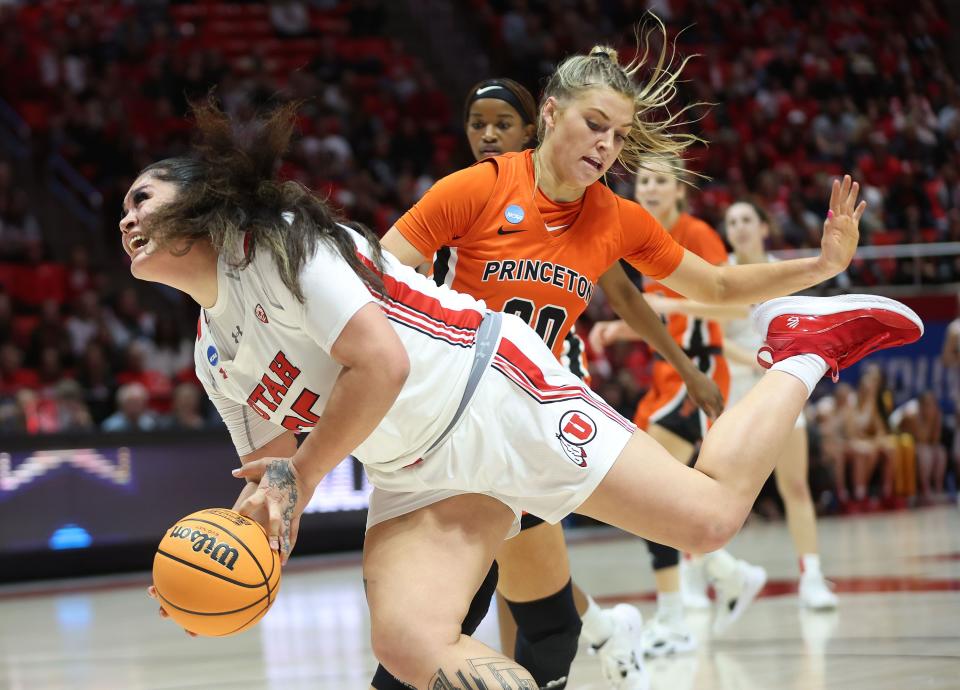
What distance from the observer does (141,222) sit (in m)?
2.84

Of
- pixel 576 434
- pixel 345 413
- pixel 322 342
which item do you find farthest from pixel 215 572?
pixel 576 434

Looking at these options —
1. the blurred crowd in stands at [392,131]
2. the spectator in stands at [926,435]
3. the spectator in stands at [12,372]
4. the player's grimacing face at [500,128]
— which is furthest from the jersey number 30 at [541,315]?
the spectator in stands at [926,435]

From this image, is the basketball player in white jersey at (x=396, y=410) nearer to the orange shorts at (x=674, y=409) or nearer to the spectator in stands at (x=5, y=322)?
the orange shorts at (x=674, y=409)

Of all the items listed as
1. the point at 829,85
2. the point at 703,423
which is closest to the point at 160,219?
the point at 703,423

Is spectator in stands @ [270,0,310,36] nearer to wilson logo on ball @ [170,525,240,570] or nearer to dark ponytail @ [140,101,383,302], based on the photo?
dark ponytail @ [140,101,383,302]

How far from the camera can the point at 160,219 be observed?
9.21 ft

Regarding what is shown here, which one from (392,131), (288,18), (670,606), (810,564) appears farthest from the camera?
(288,18)

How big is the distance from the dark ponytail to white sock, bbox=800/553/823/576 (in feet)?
15.0

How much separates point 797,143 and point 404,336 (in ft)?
54.8

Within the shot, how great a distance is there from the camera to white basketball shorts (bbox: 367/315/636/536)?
2.95 meters

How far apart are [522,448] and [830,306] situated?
125 cm

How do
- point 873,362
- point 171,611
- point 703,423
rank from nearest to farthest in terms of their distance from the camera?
point 171,611 < point 703,423 < point 873,362

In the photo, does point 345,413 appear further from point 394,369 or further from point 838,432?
point 838,432

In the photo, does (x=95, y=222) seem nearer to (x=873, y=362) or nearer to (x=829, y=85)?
(x=873, y=362)
